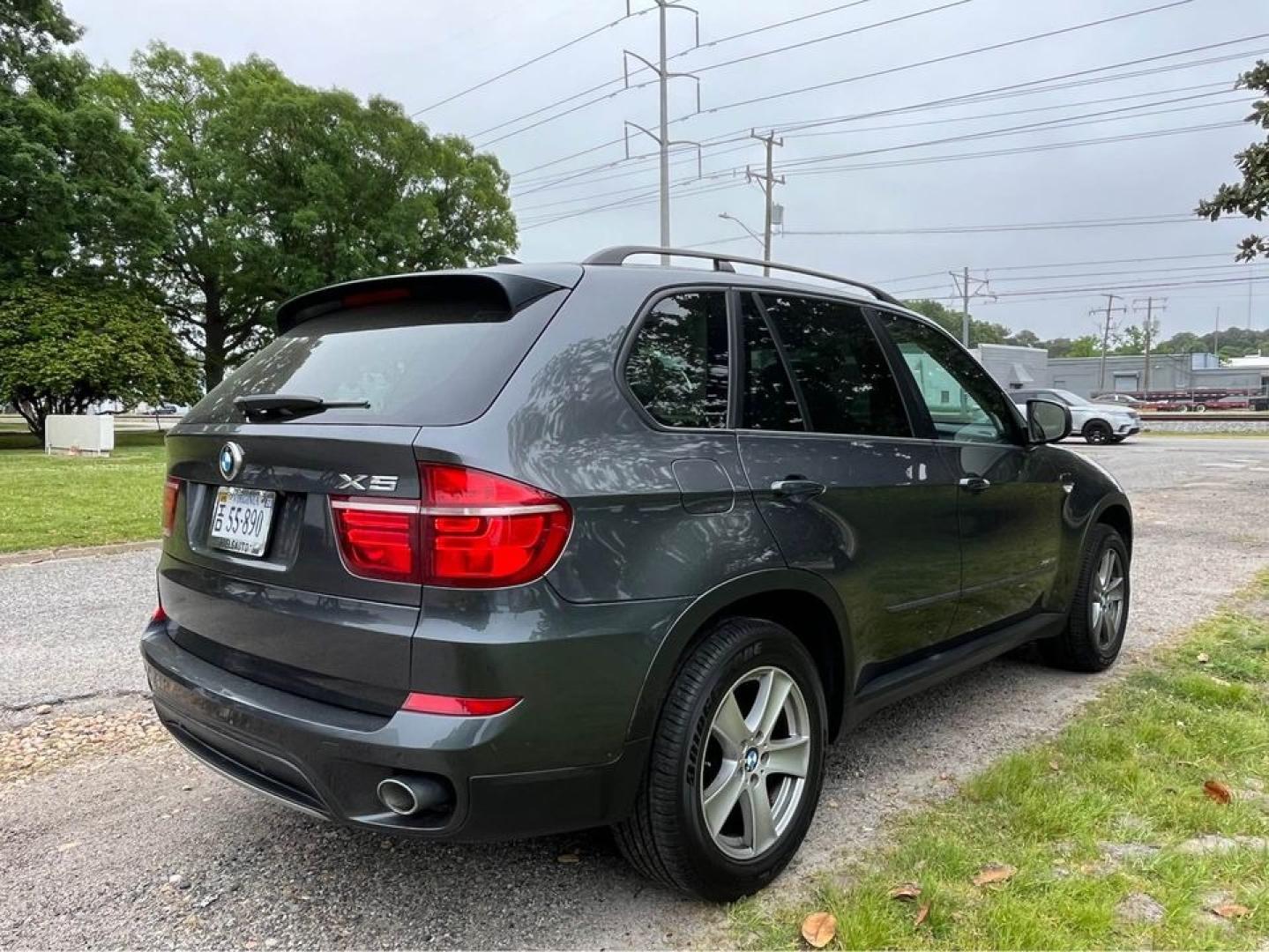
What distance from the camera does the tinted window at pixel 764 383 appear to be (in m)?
2.62

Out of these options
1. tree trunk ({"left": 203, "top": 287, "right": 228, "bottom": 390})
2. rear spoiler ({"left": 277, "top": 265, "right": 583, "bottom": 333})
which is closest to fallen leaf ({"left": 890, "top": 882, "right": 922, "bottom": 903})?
rear spoiler ({"left": 277, "top": 265, "right": 583, "bottom": 333})

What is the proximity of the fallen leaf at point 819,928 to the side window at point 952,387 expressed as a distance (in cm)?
182

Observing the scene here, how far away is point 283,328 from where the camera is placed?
10.1 ft

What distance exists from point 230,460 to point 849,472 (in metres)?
1.82

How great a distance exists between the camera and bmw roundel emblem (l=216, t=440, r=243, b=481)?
7.76 feet

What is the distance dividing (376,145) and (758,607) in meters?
34.7

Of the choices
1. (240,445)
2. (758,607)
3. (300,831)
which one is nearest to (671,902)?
(758,607)

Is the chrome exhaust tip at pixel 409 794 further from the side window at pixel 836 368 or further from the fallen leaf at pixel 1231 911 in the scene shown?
the fallen leaf at pixel 1231 911

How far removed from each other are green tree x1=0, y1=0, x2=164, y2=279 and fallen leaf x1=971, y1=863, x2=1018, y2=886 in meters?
28.3

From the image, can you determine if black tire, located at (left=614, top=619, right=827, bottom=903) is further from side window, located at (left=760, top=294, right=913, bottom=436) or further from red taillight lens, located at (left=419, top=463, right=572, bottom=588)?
side window, located at (left=760, top=294, right=913, bottom=436)

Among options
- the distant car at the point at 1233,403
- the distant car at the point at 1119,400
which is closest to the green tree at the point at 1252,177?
the distant car at the point at 1119,400

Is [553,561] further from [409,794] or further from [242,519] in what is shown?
[242,519]

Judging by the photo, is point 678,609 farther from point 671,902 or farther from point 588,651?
point 671,902

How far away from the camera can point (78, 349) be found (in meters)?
25.4
